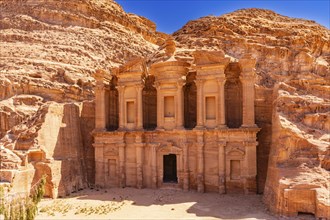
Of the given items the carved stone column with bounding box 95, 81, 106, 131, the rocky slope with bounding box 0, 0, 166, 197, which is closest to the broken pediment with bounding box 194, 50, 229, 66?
the carved stone column with bounding box 95, 81, 106, 131

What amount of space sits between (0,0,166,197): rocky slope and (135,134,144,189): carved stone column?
504cm

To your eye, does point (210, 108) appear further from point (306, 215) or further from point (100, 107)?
point (306, 215)

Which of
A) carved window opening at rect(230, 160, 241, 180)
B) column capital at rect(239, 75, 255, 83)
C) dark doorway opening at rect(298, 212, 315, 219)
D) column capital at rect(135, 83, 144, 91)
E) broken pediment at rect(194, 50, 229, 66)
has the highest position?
broken pediment at rect(194, 50, 229, 66)

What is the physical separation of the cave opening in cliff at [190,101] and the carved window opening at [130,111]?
4.49 meters

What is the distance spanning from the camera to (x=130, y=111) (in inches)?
1069

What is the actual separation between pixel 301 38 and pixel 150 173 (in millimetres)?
49062

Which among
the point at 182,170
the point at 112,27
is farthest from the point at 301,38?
the point at 182,170

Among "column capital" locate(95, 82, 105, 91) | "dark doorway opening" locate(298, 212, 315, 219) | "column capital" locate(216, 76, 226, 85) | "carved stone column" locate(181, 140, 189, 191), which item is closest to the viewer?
"dark doorway opening" locate(298, 212, 315, 219)

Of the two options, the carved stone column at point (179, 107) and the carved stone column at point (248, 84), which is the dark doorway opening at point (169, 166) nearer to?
the carved stone column at point (179, 107)

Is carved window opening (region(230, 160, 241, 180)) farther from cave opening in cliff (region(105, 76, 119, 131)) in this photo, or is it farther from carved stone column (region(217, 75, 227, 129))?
cave opening in cliff (region(105, 76, 119, 131))

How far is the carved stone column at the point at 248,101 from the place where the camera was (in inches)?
899

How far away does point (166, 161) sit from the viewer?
93.8 feet

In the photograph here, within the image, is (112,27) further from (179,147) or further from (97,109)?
(179,147)

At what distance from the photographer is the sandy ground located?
18.4 meters
